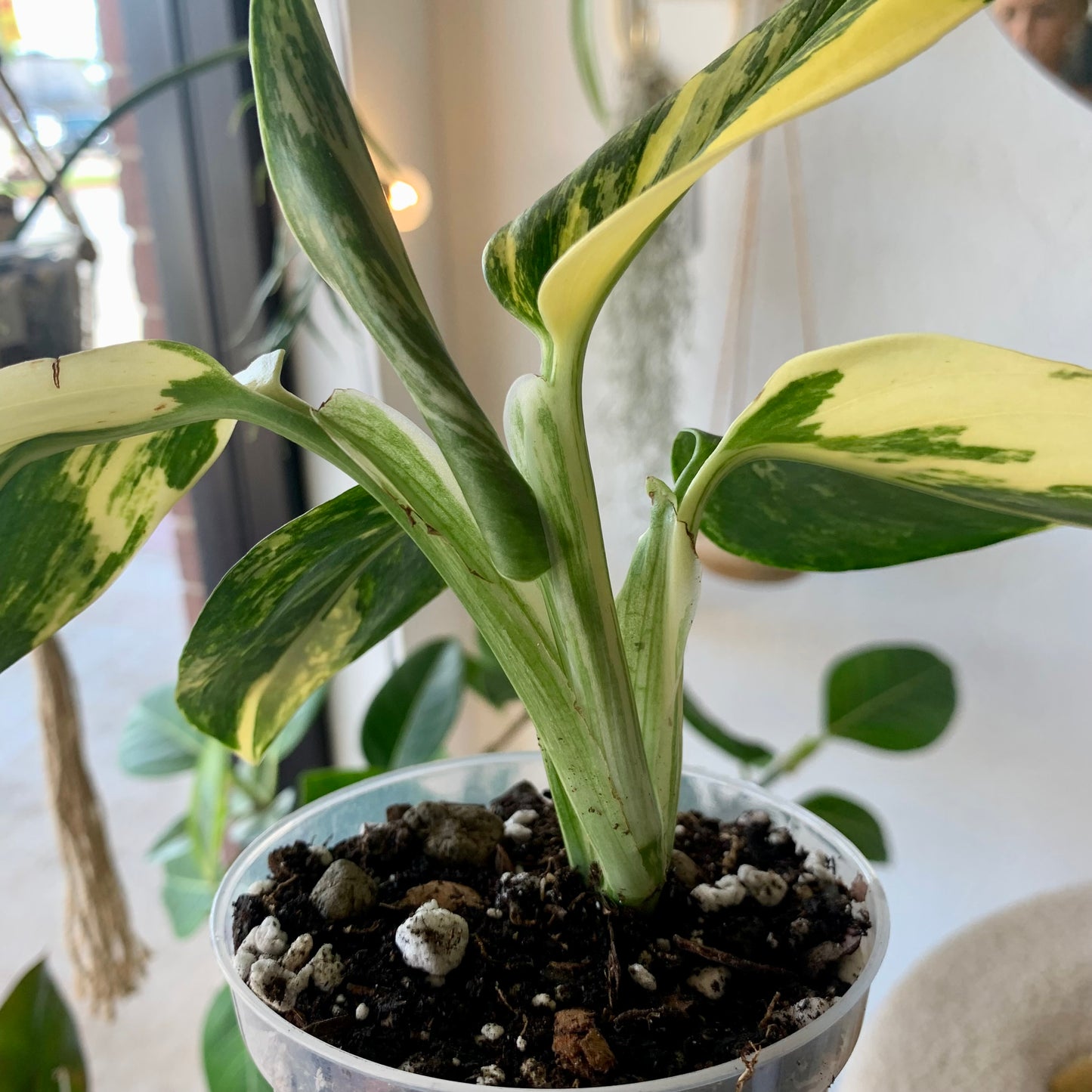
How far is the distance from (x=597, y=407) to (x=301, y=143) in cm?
98

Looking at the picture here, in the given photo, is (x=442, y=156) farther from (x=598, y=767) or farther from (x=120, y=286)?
(x=598, y=767)

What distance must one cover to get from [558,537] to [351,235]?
0.12m

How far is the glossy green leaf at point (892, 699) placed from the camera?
2.67 feet

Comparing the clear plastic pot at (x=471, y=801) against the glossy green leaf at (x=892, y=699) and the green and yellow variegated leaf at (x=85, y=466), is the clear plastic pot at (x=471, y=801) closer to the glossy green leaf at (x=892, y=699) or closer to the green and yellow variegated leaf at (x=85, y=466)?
the green and yellow variegated leaf at (x=85, y=466)

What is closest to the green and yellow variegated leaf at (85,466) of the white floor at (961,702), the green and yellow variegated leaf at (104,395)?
the green and yellow variegated leaf at (104,395)

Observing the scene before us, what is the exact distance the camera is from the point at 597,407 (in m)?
1.27

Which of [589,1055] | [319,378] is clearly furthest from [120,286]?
[589,1055]

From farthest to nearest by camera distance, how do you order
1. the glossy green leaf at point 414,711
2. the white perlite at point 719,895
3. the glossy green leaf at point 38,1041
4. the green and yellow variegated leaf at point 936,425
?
the glossy green leaf at point 414,711
the glossy green leaf at point 38,1041
the white perlite at point 719,895
the green and yellow variegated leaf at point 936,425

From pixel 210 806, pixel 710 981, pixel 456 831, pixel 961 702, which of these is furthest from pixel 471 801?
pixel 961 702

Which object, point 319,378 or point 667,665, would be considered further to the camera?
point 319,378

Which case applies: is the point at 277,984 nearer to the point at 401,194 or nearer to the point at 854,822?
→ the point at 854,822

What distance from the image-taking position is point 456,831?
0.43 meters

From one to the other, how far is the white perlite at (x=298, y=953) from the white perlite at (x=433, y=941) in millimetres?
34

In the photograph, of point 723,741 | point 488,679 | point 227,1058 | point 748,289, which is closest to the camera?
point 227,1058
